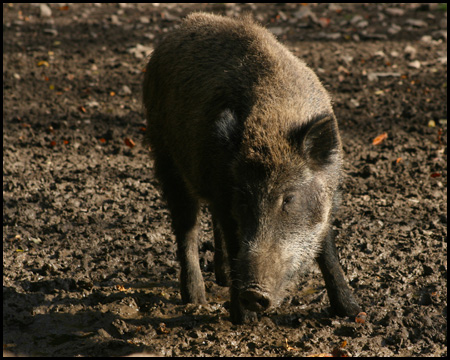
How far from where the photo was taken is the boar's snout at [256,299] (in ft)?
11.4

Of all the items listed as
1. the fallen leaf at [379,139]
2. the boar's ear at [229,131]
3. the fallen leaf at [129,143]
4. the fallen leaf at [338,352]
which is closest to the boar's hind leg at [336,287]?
the fallen leaf at [338,352]

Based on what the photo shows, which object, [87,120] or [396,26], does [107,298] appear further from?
[396,26]

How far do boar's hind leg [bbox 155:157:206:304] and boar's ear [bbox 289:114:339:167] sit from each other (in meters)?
1.24

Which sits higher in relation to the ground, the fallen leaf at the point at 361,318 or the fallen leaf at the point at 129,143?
the fallen leaf at the point at 361,318

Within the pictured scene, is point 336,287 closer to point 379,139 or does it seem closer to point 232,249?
point 232,249

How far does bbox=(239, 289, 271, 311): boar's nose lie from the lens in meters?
3.46

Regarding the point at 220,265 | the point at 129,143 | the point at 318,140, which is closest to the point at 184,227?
the point at 220,265

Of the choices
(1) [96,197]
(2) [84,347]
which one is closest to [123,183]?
(1) [96,197]

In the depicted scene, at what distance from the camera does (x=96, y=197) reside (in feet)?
20.3

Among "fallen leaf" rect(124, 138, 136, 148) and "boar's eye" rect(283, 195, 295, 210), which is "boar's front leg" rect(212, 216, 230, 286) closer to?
"boar's eye" rect(283, 195, 295, 210)

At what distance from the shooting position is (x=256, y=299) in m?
3.48

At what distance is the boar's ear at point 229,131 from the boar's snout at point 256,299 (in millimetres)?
922

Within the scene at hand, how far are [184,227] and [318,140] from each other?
1.41 metres

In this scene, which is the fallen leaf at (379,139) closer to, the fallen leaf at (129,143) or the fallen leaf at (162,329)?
the fallen leaf at (129,143)
